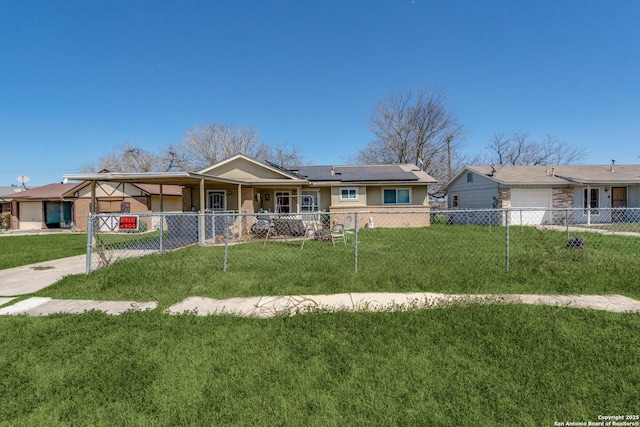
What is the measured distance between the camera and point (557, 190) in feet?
60.6

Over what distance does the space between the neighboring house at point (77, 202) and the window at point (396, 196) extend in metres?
16.0

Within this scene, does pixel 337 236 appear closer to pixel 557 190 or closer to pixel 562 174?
pixel 557 190

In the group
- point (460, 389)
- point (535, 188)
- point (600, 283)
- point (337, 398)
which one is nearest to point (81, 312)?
point (337, 398)

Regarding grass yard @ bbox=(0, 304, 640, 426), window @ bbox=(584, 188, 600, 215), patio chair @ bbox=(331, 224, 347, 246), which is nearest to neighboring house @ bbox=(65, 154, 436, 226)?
patio chair @ bbox=(331, 224, 347, 246)

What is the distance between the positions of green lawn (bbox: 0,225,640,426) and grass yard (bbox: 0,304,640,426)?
1 cm

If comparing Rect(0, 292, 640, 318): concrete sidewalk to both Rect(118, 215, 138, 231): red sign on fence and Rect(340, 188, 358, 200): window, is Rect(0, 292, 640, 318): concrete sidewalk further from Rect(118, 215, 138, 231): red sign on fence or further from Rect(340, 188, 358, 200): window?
Rect(340, 188, 358, 200): window

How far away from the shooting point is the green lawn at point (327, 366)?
2166 mm

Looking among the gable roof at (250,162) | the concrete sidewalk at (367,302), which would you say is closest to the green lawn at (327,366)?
the concrete sidewalk at (367,302)

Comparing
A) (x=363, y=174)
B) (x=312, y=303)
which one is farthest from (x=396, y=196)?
(x=312, y=303)

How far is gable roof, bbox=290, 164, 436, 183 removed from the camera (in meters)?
18.4

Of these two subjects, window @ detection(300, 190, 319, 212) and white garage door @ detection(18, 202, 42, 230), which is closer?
window @ detection(300, 190, 319, 212)

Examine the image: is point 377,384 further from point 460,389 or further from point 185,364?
point 185,364

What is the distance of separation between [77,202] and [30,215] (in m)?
5.16

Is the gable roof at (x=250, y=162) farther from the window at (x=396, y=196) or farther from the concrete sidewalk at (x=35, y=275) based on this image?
the concrete sidewalk at (x=35, y=275)
